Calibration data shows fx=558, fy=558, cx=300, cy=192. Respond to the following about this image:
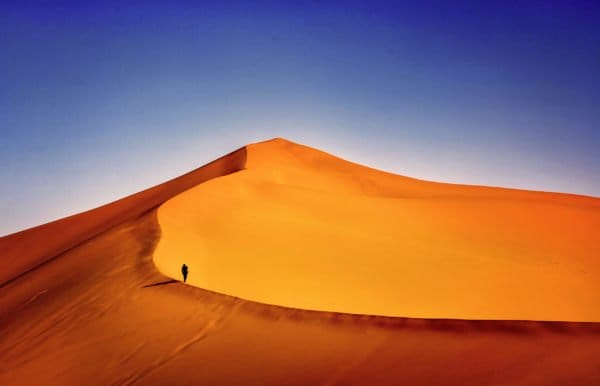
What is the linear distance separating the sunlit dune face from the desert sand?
86 millimetres

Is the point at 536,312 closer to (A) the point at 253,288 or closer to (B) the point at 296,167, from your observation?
(A) the point at 253,288

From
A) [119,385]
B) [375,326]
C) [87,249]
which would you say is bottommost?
[87,249]

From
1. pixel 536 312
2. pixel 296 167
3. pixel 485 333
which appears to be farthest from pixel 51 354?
pixel 296 167

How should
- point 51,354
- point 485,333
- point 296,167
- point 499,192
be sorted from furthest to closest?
point 499,192
point 296,167
point 51,354
point 485,333

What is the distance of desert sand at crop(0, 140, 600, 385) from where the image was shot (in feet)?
24.5

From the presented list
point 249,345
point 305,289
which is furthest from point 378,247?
point 249,345

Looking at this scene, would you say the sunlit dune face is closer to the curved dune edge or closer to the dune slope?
the dune slope

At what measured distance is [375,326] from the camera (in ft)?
28.8

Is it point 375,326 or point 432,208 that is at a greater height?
point 375,326

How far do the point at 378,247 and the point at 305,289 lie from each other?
17.5 ft

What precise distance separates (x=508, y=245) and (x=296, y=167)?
14095mm

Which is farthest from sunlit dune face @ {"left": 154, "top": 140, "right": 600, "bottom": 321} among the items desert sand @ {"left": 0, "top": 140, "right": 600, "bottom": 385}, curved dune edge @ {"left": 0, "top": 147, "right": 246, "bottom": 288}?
curved dune edge @ {"left": 0, "top": 147, "right": 246, "bottom": 288}

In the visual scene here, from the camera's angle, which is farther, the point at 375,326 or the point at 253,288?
the point at 253,288

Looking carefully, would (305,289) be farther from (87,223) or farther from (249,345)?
(87,223)
